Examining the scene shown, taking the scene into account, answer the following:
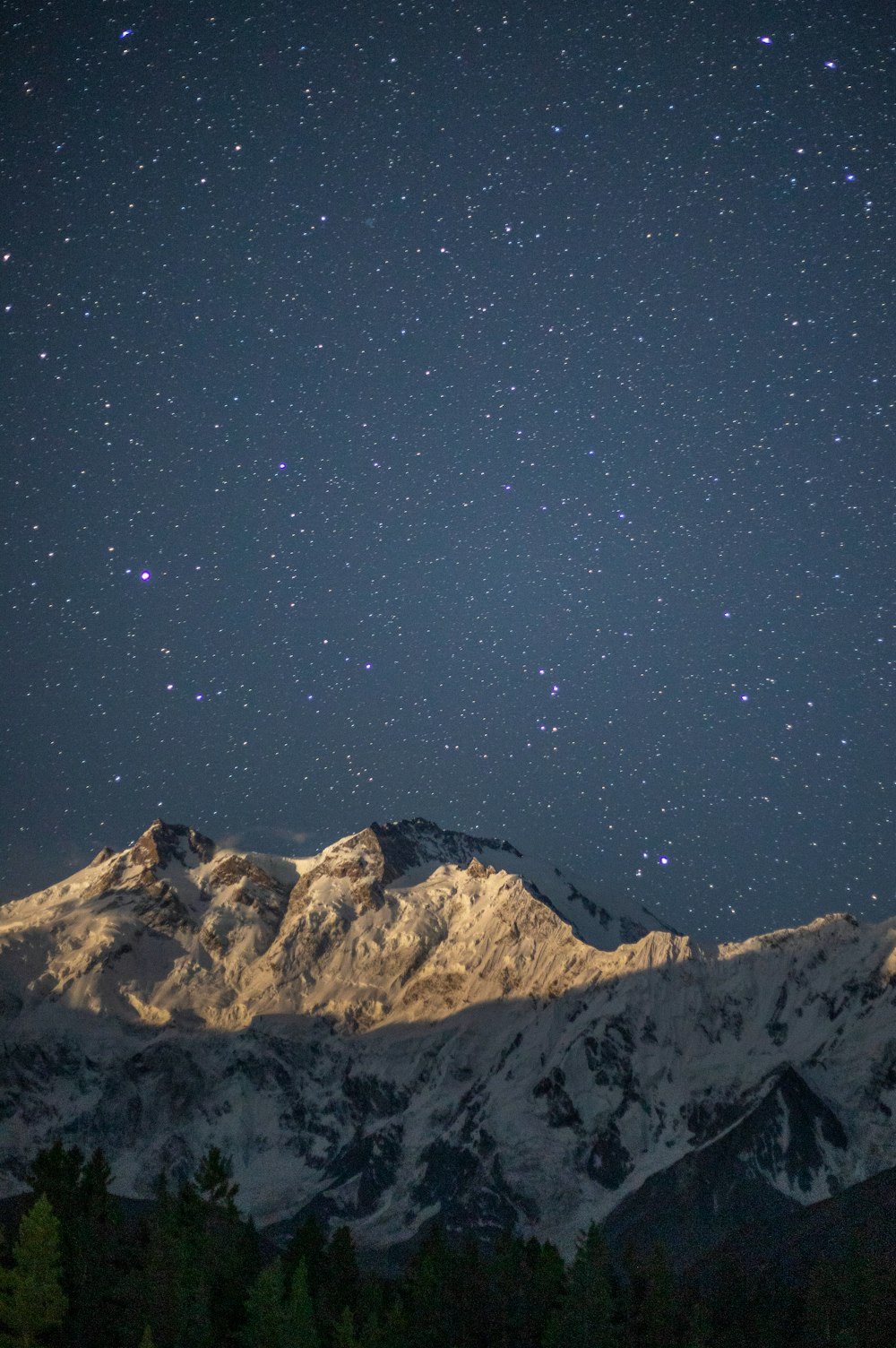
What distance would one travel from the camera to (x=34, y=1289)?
4600 centimetres

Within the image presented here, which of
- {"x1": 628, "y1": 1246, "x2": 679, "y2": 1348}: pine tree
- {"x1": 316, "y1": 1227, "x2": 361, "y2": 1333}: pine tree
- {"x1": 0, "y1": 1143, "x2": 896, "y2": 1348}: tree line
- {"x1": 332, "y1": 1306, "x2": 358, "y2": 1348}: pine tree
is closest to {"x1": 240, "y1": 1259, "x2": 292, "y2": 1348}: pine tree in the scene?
{"x1": 0, "y1": 1143, "x2": 896, "y2": 1348}: tree line

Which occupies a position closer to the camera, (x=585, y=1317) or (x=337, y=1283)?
(x=585, y=1317)

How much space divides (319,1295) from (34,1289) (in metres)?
21.8

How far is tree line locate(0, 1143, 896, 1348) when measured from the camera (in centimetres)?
4906

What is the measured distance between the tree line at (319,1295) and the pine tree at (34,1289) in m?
0.07

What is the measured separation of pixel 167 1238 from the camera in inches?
2160

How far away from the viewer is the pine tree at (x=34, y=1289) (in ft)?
150

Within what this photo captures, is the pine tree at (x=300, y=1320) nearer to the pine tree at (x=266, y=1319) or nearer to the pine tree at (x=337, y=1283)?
the pine tree at (x=266, y=1319)

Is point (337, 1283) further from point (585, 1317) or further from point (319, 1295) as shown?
point (585, 1317)

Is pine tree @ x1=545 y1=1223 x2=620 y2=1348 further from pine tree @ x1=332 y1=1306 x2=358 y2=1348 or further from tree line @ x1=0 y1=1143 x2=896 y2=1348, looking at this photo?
pine tree @ x1=332 y1=1306 x2=358 y2=1348

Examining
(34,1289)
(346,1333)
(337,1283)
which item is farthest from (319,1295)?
(34,1289)

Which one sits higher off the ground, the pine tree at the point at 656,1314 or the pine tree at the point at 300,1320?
the pine tree at the point at 300,1320

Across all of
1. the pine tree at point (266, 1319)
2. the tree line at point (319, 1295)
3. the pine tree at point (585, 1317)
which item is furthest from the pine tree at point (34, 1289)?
the pine tree at point (585, 1317)

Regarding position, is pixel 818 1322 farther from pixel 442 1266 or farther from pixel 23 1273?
pixel 23 1273
